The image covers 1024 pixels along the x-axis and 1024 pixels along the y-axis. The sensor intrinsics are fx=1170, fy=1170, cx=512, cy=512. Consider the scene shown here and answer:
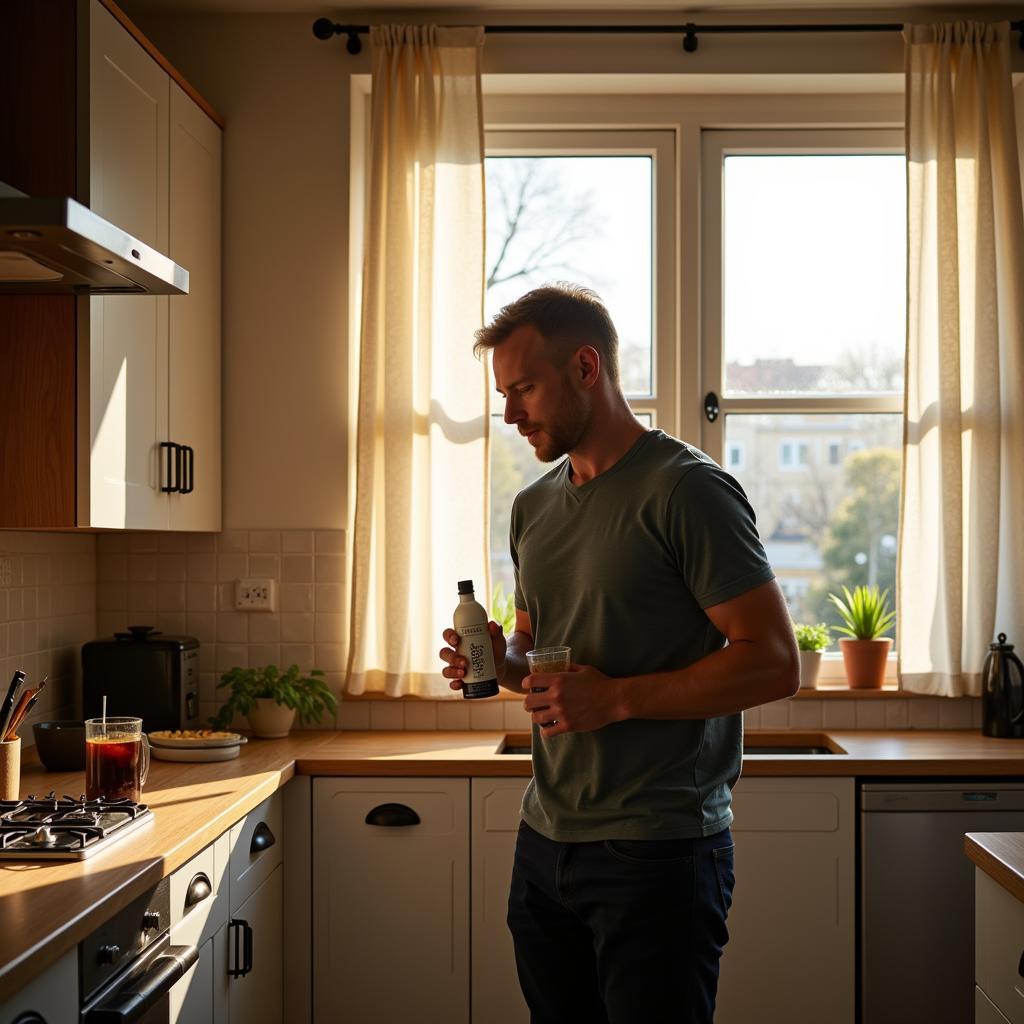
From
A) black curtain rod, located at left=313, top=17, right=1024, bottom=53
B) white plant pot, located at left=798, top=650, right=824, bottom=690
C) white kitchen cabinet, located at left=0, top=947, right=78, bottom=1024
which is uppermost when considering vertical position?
black curtain rod, located at left=313, top=17, right=1024, bottom=53

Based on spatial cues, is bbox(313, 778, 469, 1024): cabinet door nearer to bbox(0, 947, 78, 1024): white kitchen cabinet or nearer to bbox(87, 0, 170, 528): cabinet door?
bbox(87, 0, 170, 528): cabinet door

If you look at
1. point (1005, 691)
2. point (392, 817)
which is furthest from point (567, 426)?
point (1005, 691)

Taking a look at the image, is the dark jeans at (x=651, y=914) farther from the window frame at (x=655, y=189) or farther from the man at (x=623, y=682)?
the window frame at (x=655, y=189)

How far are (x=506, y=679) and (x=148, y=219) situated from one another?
1502 mm

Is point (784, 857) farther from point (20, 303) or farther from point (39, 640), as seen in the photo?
point (20, 303)

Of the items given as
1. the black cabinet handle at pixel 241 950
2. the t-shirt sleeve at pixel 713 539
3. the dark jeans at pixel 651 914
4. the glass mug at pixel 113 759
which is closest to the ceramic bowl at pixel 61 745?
the glass mug at pixel 113 759

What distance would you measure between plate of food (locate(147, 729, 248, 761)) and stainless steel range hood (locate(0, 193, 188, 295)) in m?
1.10

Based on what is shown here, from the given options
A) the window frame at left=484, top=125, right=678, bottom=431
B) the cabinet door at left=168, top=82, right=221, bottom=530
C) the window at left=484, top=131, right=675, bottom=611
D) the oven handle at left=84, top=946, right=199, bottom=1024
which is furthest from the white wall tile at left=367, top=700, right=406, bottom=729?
the oven handle at left=84, top=946, right=199, bottom=1024

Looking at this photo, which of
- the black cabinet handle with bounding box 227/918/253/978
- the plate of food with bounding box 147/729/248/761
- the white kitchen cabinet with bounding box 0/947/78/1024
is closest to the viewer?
the white kitchen cabinet with bounding box 0/947/78/1024

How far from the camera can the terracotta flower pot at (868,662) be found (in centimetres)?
346

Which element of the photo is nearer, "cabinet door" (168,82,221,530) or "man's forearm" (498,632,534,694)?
"man's forearm" (498,632,534,694)

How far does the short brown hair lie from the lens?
1.99 metres

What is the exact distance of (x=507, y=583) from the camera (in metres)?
3.63

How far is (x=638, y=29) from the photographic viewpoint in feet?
11.2
